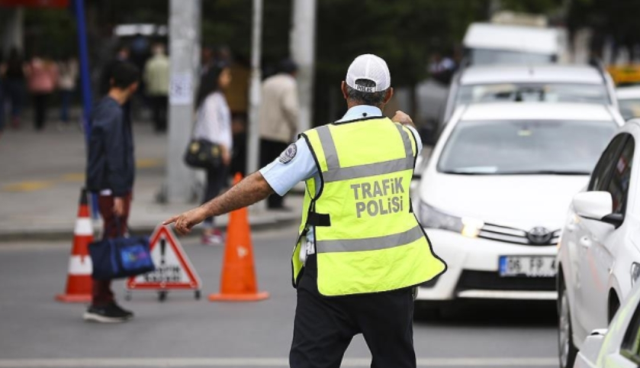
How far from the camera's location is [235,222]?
40.2 feet

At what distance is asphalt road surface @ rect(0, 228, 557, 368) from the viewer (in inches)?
383

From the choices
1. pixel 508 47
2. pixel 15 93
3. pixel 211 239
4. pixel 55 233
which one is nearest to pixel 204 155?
pixel 211 239

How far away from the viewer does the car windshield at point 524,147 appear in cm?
1170

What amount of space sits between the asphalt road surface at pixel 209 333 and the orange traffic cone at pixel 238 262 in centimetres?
18

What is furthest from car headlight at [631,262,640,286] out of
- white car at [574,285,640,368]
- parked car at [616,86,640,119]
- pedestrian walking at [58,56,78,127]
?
pedestrian walking at [58,56,78,127]

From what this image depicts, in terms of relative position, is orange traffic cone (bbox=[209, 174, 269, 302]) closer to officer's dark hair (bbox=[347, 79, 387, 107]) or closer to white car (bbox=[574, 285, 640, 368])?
officer's dark hair (bbox=[347, 79, 387, 107])

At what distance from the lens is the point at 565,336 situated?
29.5 feet

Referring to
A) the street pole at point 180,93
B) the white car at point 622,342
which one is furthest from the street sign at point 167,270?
the white car at point 622,342

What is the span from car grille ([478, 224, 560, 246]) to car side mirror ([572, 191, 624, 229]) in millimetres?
2454

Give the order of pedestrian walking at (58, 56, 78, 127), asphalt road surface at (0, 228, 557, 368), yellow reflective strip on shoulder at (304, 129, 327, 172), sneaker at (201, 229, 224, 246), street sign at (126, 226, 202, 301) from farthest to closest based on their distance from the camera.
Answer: pedestrian walking at (58, 56, 78, 127) → sneaker at (201, 229, 224, 246) → street sign at (126, 226, 202, 301) → asphalt road surface at (0, 228, 557, 368) → yellow reflective strip on shoulder at (304, 129, 327, 172)

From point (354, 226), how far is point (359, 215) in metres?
0.05

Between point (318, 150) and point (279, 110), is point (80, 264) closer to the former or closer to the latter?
point (279, 110)

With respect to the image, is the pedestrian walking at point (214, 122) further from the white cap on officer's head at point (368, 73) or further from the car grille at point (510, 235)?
the white cap on officer's head at point (368, 73)

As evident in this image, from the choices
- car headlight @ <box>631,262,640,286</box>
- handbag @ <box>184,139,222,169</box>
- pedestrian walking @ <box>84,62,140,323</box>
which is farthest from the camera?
handbag @ <box>184,139,222,169</box>
